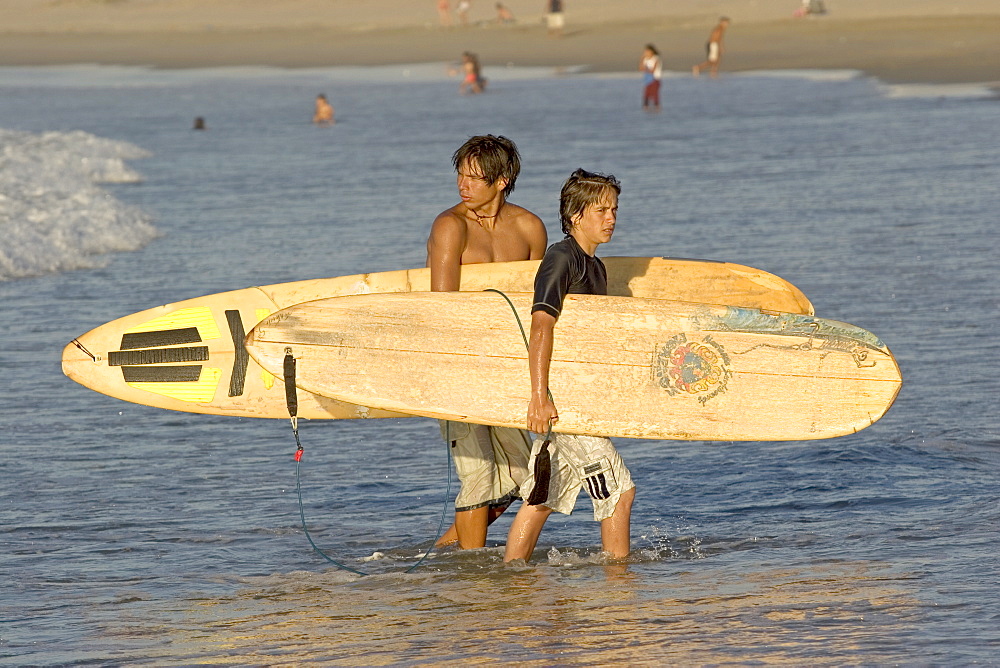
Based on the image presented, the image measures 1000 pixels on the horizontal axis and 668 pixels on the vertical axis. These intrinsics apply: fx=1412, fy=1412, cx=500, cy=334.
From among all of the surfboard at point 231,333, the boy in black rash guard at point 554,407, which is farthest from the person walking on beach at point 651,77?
the boy in black rash guard at point 554,407

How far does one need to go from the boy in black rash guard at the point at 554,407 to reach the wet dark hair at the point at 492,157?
25 cm

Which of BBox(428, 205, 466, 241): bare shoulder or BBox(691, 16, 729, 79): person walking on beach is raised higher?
BBox(691, 16, 729, 79): person walking on beach

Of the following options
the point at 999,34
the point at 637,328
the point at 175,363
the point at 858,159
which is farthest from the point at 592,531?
the point at 999,34

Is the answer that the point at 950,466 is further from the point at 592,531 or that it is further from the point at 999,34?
the point at 999,34

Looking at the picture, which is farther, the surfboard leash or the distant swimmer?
the distant swimmer

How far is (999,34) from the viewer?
36.0 metres

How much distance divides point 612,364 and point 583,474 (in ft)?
1.50

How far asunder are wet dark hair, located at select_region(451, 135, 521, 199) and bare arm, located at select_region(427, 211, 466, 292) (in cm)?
23

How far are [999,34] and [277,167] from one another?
76.3 feet

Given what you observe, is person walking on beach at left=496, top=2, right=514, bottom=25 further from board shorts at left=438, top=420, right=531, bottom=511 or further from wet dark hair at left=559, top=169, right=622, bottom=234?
wet dark hair at left=559, top=169, right=622, bottom=234

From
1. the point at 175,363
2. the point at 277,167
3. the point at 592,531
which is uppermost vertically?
the point at 277,167

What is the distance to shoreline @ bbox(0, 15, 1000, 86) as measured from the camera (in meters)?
33.6

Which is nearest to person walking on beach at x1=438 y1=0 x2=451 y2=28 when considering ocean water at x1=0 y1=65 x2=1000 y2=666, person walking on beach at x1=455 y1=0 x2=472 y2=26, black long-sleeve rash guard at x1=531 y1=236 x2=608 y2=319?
person walking on beach at x1=455 y1=0 x2=472 y2=26

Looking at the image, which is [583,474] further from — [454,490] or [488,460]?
[454,490]
